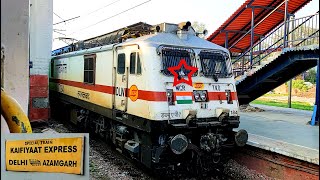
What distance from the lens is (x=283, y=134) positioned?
8266mm

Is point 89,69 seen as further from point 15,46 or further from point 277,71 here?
point 15,46

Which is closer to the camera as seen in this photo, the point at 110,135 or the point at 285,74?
the point at 110,135

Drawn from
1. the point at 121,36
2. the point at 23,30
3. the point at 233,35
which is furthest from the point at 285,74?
the point at 23,30

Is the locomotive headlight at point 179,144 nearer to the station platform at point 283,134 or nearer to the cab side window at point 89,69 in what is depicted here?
the station platform at point 283,134

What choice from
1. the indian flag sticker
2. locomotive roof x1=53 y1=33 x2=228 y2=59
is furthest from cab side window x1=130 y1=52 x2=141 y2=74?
the indian flag sticker

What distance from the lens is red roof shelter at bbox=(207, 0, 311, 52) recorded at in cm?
1226

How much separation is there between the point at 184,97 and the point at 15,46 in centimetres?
465

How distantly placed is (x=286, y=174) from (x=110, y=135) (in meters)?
4.24

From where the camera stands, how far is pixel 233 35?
14812mm

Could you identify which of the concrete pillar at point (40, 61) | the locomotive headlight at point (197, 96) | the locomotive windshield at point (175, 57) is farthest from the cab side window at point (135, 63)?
the concrete pillar at point (40, 61)

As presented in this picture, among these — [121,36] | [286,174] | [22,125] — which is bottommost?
[286,174]

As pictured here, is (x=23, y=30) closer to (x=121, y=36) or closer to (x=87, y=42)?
(x=121, y=36)

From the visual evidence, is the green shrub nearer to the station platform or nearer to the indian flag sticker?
the station platform

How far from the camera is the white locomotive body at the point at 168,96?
6.23 meters
